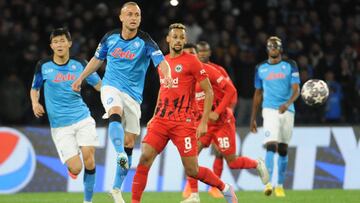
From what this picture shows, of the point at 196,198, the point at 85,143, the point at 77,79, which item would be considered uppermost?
the point at 77,79

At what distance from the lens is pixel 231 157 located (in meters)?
14.2

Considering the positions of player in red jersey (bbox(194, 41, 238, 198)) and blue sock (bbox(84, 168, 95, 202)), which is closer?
blue sock (bbox(84, 168, 95, 202))

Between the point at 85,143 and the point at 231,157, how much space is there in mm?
2799

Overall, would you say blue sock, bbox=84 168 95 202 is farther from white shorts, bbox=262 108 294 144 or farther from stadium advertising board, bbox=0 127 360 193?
stadium advertising board, bbox=0 127 360 193

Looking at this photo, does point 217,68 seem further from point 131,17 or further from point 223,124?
point 131,17

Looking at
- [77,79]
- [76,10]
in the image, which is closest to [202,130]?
[77,79]

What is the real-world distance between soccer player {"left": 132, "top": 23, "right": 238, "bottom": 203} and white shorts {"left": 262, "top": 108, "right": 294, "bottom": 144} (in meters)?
4.56

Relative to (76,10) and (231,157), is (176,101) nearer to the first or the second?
(231,157)

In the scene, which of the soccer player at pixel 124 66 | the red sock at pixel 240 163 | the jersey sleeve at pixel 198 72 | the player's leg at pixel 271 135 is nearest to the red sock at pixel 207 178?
the soccer player at pixel 124 66

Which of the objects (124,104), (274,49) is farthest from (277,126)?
(124,104)

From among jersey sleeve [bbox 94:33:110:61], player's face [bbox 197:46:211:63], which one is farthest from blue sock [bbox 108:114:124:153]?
player's face [bbox 197:46:211:63]

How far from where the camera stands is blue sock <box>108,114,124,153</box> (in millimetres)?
11000

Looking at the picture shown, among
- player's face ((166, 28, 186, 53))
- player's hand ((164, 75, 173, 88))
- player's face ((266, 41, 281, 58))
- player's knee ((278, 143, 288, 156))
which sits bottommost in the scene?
player's knee ((278, 143, 288, 156))

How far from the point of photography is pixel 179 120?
1117 cm
